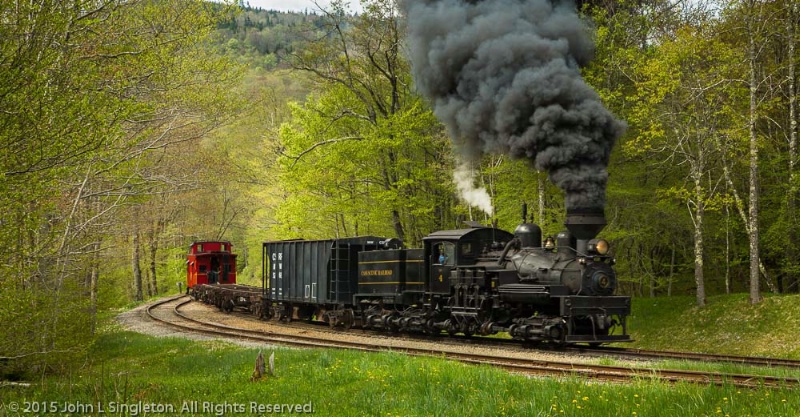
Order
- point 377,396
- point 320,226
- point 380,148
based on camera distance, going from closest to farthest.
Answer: point 377,396 < point 380,148 < point 320,226

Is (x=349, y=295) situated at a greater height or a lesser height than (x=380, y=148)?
lesser

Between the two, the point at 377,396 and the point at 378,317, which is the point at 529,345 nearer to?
the point at 378,317

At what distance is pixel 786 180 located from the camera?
24266mm

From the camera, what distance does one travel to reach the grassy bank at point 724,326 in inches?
727

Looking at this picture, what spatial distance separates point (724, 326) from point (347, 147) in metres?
16.3

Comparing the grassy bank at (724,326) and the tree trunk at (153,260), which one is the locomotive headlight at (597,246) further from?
the tree trunk at (153,260)

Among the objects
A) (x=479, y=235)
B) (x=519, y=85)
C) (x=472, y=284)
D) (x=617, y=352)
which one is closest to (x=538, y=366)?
(x=617, y=352)

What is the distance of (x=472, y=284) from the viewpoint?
54.4ft

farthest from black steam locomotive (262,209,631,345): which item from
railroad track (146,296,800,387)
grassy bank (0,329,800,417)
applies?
grassy bank (0,329,800,417)

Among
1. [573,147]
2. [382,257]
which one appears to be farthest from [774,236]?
[382,257]

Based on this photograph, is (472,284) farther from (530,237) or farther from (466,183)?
(466,183)

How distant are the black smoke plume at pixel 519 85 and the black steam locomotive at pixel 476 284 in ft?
4.80

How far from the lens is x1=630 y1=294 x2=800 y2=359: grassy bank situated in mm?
18469

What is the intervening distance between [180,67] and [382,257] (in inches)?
298
